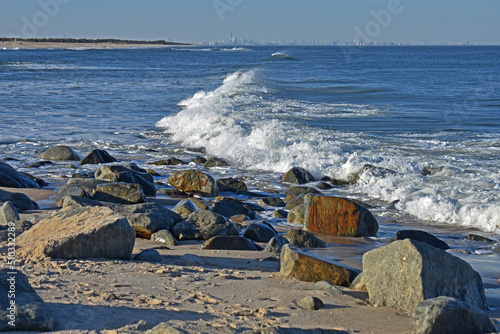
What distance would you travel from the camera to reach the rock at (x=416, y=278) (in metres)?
4.25

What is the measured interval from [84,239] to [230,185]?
16.6 feet

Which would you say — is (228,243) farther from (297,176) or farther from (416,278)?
(297,176)

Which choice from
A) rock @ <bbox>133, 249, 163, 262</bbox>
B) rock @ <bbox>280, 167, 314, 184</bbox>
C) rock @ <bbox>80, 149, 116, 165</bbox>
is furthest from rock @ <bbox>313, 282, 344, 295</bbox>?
rock @ <bbox>80, 149, 116, 165</bbox>

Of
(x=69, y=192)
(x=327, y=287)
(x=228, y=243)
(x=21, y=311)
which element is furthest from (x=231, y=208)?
(x=21, y=311)

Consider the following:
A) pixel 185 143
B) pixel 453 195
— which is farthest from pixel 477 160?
pixel 185 143

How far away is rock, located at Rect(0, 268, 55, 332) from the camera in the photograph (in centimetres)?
306

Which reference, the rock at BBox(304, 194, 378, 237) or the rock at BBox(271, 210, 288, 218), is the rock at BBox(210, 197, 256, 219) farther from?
the rock at BBox(304, 194, 378, 237)

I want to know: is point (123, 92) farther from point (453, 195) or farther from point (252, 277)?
point (252, 277)

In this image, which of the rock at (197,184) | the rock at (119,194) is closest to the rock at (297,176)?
the rock at (197,184)

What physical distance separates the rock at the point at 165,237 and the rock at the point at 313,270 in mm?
1653

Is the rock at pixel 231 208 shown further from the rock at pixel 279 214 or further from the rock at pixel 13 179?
the rock at pixel 13 179

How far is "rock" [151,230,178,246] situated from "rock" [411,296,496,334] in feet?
10.2

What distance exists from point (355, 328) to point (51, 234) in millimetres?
2889

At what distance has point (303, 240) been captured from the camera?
6.51 meters
